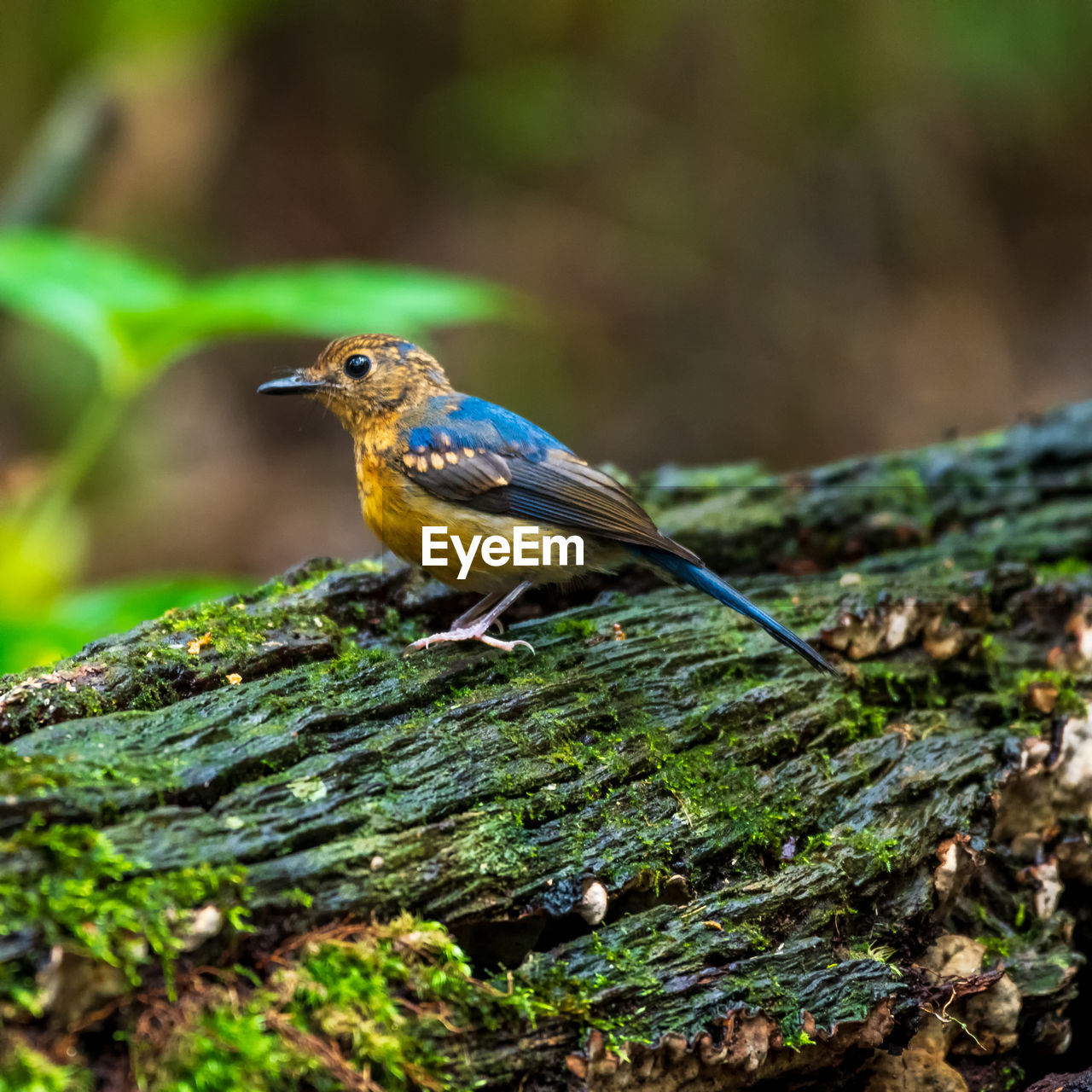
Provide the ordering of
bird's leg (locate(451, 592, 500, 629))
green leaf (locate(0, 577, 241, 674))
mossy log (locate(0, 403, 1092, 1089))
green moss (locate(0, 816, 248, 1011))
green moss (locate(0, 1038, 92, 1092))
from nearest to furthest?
green moss (locate(0, 1038, 92, 1092))
green moss (locate(0, 816, 248, 1011))
mossy log (locate(0, 403, 1092, 1089))
bird's leg (locate(451, 592, 500, 629))
green leaf (locate(0, 577, 241, 674))

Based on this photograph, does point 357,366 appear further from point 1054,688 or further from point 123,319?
point 1054,688

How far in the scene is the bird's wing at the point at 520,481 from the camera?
3.11m

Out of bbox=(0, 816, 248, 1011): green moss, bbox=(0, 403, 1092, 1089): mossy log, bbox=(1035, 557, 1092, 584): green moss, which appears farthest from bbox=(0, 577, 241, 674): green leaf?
bbox=(1035, 557, 1092, 584): green moss

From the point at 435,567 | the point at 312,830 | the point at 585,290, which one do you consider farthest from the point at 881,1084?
the point at 585,290

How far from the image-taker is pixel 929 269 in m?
9.66

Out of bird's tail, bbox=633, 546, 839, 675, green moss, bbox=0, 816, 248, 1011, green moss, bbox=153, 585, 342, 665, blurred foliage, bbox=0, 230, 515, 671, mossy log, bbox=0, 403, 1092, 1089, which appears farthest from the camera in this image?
blurred foliage, bbox=0, 230, 515, 671

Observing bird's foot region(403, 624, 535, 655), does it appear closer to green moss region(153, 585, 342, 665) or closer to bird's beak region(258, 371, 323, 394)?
green moss region(153, 585, 342, 665)

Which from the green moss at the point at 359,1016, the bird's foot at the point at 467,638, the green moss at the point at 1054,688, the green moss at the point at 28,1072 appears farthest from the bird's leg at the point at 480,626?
the green moss at the point at 1054,688

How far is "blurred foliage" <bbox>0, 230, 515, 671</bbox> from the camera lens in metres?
3.89

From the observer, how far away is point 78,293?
4.06 meters

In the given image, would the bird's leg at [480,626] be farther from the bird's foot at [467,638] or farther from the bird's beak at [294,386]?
the bird's beak at [294,386]

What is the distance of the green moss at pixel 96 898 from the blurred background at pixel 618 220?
685 centimetres

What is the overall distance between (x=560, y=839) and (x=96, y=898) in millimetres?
1009

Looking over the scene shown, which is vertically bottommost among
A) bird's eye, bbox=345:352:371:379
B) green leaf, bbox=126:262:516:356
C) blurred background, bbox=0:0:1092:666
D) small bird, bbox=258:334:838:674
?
small bird, bbox=258:334:838:674
